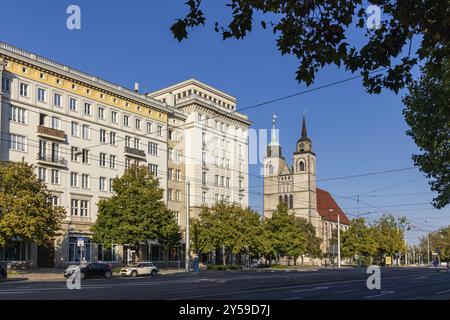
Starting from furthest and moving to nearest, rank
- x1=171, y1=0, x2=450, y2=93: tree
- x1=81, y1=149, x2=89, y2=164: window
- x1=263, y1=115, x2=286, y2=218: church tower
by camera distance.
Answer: x1=263, y1=115, x2=286, y2=218: church tower < x1=81, y1=149, x2=89, y2=164: window < x1=171, y1=0, x2=450, y2=93: tree

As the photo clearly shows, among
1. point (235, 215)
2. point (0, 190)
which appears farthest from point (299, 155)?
point (0, 190)

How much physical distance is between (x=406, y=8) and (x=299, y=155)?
134762mm

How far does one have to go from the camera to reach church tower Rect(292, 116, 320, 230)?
138000 mm

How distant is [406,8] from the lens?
26.3 ft

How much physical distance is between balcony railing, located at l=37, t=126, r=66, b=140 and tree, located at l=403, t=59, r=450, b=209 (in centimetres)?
4030

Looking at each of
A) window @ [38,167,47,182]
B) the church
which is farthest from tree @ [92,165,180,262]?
the church

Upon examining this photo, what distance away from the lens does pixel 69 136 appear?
62750 mm

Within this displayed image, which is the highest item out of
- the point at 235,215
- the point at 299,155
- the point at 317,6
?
the point at 299,155

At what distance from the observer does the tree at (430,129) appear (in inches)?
1091

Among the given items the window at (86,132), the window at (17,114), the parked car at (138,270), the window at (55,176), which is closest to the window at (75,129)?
the window at (86,132)

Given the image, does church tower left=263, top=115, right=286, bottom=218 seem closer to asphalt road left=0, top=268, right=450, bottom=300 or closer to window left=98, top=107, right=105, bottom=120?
window left=98, top=107, right=105, bottom=120

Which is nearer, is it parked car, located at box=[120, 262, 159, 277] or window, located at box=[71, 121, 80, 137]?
parked car, located at box=[120, 262, 159, 277]

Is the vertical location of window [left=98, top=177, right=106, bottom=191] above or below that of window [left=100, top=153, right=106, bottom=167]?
below
